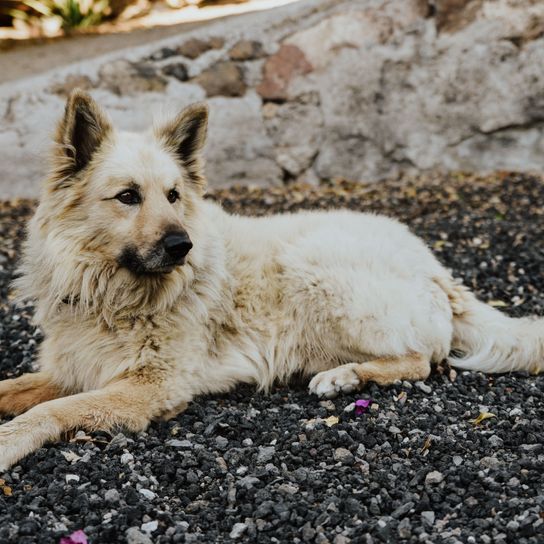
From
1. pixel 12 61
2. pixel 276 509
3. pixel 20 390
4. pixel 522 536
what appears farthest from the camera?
pixel 12 61

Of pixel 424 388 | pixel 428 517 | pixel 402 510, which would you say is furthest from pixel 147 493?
pixel 424 388

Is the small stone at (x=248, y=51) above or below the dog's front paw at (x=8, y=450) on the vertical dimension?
above

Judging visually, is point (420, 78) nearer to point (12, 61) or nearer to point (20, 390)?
point (12, 61)

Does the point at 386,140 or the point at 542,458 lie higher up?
the point at 386,140

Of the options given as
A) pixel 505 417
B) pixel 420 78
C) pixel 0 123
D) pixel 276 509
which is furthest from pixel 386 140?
pixel 276 509

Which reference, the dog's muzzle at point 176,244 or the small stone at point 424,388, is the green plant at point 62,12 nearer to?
the dog's muzzle at point 176,244

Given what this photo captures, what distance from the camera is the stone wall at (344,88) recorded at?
8.59 meters

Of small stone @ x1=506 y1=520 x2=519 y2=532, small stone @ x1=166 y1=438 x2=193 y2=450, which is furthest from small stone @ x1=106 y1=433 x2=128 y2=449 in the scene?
small stone @ x1=506 y1=520 x2=519 y2=532

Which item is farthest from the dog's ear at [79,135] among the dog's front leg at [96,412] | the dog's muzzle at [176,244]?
the dog's front leg at [96,412]

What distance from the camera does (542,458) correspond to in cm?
345

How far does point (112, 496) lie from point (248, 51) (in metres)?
6.76

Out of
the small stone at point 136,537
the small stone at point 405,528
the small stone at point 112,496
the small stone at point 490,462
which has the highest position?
the small stone at point 112,496

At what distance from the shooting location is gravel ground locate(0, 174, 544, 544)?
2.89 m

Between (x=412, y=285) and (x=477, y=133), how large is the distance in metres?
4.80
